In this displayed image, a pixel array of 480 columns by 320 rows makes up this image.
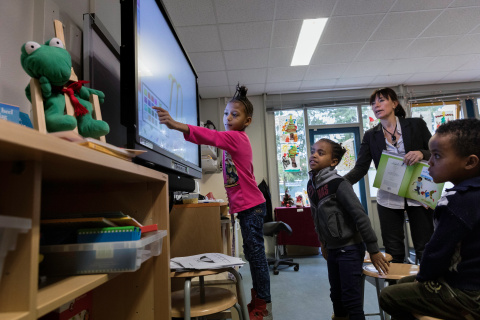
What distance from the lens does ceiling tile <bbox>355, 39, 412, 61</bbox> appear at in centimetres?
333

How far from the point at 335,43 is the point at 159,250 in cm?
324

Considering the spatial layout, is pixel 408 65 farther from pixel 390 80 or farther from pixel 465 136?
pixel 465 136

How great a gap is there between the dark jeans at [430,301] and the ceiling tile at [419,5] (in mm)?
2689

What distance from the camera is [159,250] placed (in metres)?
0.79

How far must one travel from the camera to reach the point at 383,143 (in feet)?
5.89

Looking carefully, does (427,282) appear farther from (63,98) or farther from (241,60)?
(241,60)

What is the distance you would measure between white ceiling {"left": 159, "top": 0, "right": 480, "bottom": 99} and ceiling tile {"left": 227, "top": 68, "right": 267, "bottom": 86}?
0.01 m

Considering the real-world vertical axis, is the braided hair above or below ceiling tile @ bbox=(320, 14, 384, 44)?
below

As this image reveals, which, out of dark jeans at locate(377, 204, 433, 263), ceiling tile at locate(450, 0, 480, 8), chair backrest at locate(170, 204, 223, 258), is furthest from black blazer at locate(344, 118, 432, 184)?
ceiling tile at locate(450, 0, 480, 8)

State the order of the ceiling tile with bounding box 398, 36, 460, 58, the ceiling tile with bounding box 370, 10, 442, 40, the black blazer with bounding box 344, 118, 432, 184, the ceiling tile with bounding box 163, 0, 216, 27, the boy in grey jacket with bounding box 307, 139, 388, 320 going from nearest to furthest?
the boy in grey jacket with bounding box 307, 139, 388, 320
the black blazer with bounding box 344, 118, 432, 184
the ceiling tile with bounding box 163, 0, 216, 27
the ceiling tile with bounding box 370, 10, 442, 40
the ceiling tile with bounding box 398, 36, 460, 58

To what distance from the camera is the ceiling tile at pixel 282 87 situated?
14.3 feet

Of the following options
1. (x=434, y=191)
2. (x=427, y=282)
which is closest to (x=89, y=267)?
(x=427, y=282)

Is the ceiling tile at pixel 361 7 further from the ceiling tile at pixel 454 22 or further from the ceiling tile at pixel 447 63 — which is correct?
the ceiling tile at pixel 447 63

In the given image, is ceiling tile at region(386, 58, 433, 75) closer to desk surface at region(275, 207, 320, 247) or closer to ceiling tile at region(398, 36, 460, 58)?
ceiling tile at region(398, 36, 460, 58)
